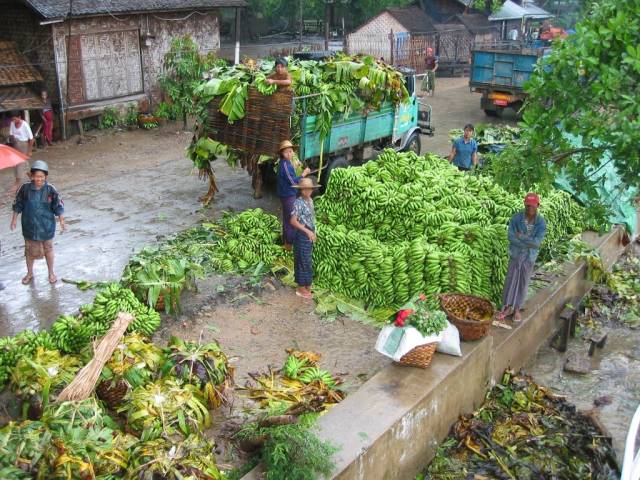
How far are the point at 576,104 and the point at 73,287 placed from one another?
6.54 m

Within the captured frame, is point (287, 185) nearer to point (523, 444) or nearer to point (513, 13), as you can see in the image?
point (523, 444)

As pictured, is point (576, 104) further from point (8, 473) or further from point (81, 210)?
point (81, 210)

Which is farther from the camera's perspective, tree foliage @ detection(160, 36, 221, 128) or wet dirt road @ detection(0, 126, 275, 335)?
tree foliage @ detection(160, 36, 221, 128)

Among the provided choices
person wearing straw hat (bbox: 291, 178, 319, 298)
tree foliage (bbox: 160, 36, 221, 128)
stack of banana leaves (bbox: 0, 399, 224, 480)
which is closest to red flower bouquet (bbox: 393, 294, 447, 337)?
stack of banana leaves (bbox: 0, 399, 224, 480)

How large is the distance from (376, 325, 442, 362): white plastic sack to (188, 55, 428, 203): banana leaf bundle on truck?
4956 mm

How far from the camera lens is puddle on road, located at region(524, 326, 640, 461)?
7.94 m

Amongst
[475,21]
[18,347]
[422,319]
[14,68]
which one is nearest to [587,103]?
[422,319]

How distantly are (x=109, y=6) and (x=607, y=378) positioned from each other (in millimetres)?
14392

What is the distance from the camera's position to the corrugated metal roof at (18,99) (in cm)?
1500

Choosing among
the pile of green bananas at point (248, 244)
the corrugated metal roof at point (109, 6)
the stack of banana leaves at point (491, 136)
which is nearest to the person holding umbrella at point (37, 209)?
the pile of green bananas at point (248, 244)

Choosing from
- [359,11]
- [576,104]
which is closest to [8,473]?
[576,104]

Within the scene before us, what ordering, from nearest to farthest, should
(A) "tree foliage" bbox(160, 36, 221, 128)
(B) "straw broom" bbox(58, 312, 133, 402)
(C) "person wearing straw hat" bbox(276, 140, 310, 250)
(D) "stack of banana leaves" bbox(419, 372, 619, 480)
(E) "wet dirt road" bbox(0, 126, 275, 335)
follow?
(B) "straw broom" bbox(58, 312, 133, 402), (D) "stack of banana leaves" bbox(419, 372, 619, 480), (E) "wet dirt road" bbox(0, 126, 275, 335), (C) "person wearing straw hat" bbox(276, 140, 310, 250), (A) "tree foliage" bbox(160, 36, 221, 128)

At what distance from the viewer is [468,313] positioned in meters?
7.57

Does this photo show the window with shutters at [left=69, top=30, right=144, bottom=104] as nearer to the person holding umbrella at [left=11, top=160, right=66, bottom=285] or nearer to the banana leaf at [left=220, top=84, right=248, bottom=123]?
the banana leaf at [left=220, top=84, right=248, bottom=123]
